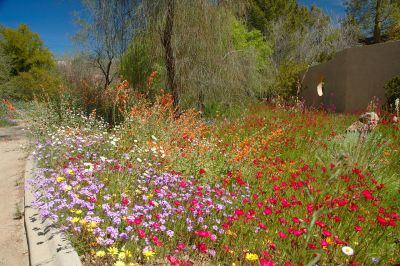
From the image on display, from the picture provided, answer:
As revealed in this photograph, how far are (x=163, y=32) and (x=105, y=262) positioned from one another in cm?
702

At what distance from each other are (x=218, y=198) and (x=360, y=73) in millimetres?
10221

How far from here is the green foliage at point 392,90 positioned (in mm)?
9984

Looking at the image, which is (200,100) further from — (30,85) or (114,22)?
(30,85)

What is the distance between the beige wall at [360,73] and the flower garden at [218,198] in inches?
175

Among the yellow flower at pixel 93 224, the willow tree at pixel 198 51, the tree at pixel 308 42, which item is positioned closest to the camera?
the yellow flower at pixel 93 224

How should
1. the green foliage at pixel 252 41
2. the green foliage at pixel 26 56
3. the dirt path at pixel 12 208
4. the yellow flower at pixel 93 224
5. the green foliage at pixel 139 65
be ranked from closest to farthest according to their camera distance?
the yellow flower at pixel 93 224
the dirt path at pixel 12 208
the green foliage at pixel 139 65
the green foliage at pixel 252 41
the green foliage at pixel 26 56

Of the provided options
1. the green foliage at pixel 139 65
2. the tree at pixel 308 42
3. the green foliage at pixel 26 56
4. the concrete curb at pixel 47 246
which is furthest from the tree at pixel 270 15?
the concrete curb at pixel 47 246

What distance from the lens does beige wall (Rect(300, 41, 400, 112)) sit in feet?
36.9

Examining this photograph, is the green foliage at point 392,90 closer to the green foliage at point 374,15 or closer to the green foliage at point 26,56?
the green foliage at point 374,15

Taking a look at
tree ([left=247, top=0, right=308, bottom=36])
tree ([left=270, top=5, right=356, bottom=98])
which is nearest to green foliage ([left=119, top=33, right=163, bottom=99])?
tree ([left=270, top=5, right=356, bottom=98])

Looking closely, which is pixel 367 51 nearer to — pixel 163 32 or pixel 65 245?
pixel 163 32

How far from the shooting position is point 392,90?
1016 cm

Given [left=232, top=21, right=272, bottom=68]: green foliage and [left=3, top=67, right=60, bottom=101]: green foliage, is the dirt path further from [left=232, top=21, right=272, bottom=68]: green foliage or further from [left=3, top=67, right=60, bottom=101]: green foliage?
[left=3, top=67, right=60, bottom=101]: green foliage

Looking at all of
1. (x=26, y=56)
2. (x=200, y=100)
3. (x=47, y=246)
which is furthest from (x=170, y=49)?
(x=26, y=56)
